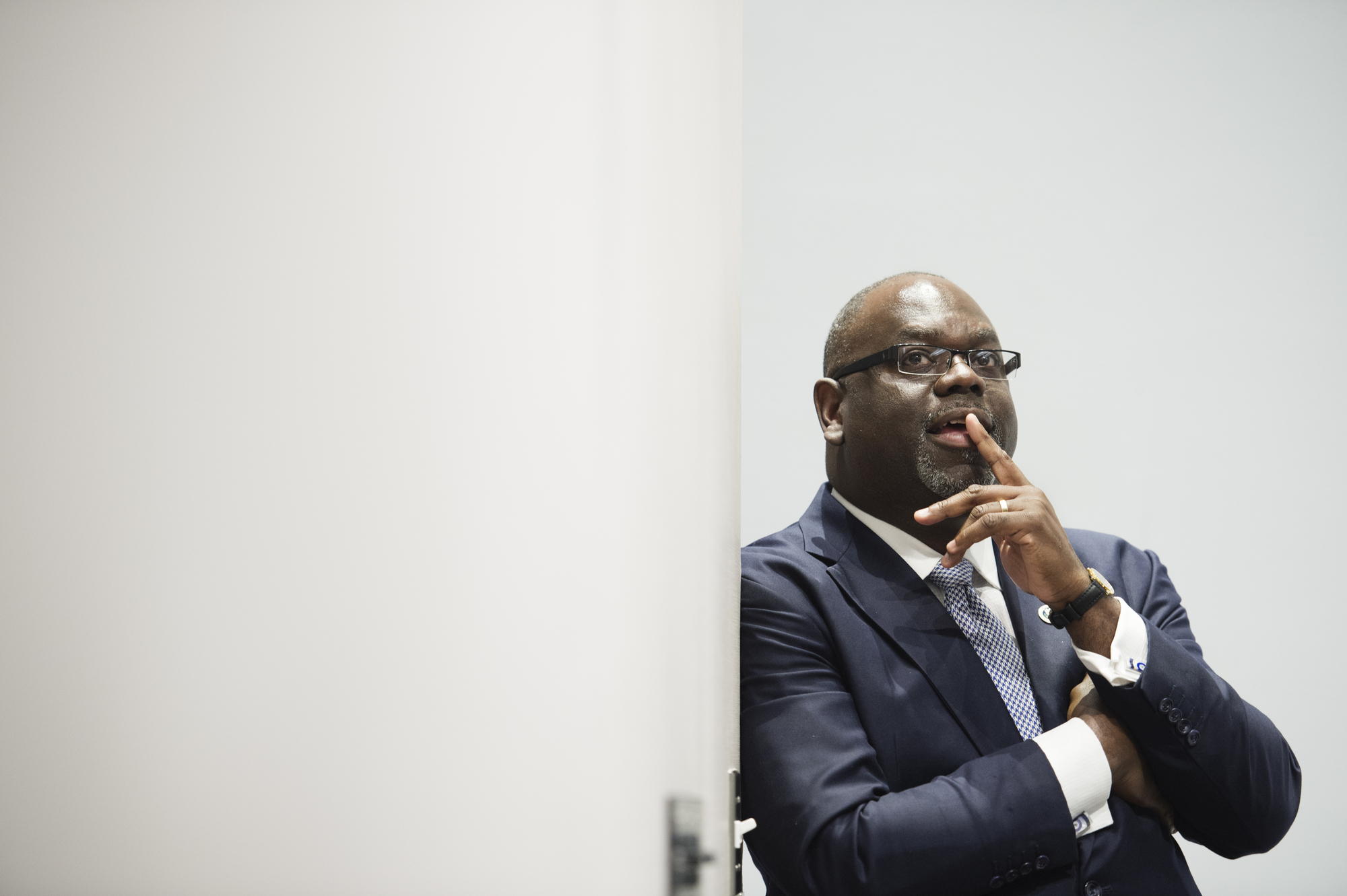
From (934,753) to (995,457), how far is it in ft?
1.34

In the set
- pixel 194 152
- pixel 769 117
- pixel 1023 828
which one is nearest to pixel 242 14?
pixel 194 152

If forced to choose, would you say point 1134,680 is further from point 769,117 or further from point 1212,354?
point 769,117

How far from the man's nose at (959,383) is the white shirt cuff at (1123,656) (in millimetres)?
385

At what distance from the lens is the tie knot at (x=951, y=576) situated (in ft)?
4.36

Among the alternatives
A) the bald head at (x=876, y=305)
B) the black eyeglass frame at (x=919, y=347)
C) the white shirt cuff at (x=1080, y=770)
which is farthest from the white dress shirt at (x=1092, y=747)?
the bald head at (x=876, y=305)

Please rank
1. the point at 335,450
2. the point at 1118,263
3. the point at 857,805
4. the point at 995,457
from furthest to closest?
1. the point at 1118,263
2. the point at 995,457
3. the point at 857,805
4. the point at 335,450

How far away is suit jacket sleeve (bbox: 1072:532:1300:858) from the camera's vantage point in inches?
44.0

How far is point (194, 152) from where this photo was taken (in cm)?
69

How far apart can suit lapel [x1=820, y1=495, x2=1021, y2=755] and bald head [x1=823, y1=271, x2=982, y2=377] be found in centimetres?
30

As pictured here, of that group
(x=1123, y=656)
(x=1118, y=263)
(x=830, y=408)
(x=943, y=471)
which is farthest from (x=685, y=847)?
(x=1118, y=263)

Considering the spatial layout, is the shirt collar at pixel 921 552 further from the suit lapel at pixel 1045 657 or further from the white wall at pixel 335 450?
the white wall at pixel 335 450

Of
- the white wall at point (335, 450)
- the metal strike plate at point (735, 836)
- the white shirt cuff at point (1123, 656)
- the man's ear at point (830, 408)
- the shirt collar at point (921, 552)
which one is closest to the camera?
the white wall at point (335, 450)

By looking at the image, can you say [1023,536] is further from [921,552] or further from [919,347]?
[919,347]

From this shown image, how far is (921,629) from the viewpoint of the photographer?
1.26 metres
